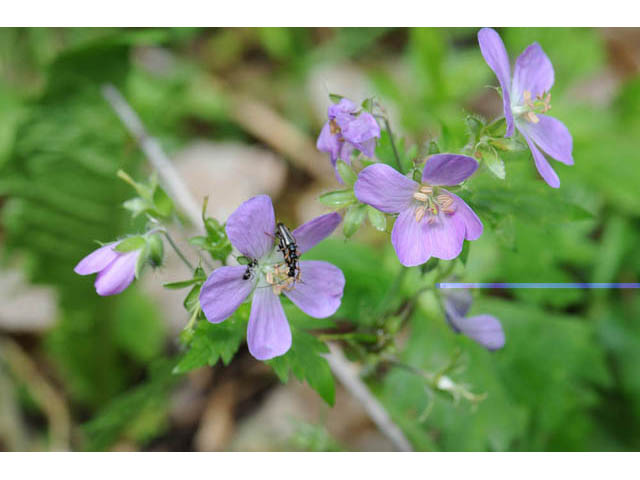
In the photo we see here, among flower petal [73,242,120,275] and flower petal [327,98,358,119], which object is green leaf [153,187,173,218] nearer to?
flower petal [73,242,120,275]

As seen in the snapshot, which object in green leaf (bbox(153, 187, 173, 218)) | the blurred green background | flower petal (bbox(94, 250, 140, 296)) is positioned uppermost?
green leaf (bbox(153, 187, 173, 218))

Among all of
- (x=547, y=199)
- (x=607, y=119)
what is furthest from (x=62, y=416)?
(x=607, y=119)

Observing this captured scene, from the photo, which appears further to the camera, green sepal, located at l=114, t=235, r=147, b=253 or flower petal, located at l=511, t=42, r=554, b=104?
flower petal, located at l=511, t=42, r=554, b=104

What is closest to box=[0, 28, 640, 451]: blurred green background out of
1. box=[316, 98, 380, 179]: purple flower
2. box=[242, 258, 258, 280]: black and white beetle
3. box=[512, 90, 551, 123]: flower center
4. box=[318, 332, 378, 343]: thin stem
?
box=[318, 332, 378, 343]: thin stem

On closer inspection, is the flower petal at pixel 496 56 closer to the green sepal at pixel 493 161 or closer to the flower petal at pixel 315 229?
the green sepal at pixel 493 161

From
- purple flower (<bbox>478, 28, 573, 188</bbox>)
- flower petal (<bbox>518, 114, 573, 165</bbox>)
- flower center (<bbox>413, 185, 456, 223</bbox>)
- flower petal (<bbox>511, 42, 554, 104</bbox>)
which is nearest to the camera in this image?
flower center (<bbox>413, 185, 456, 223</bbox>)

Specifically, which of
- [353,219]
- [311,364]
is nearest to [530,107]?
[353,219]
